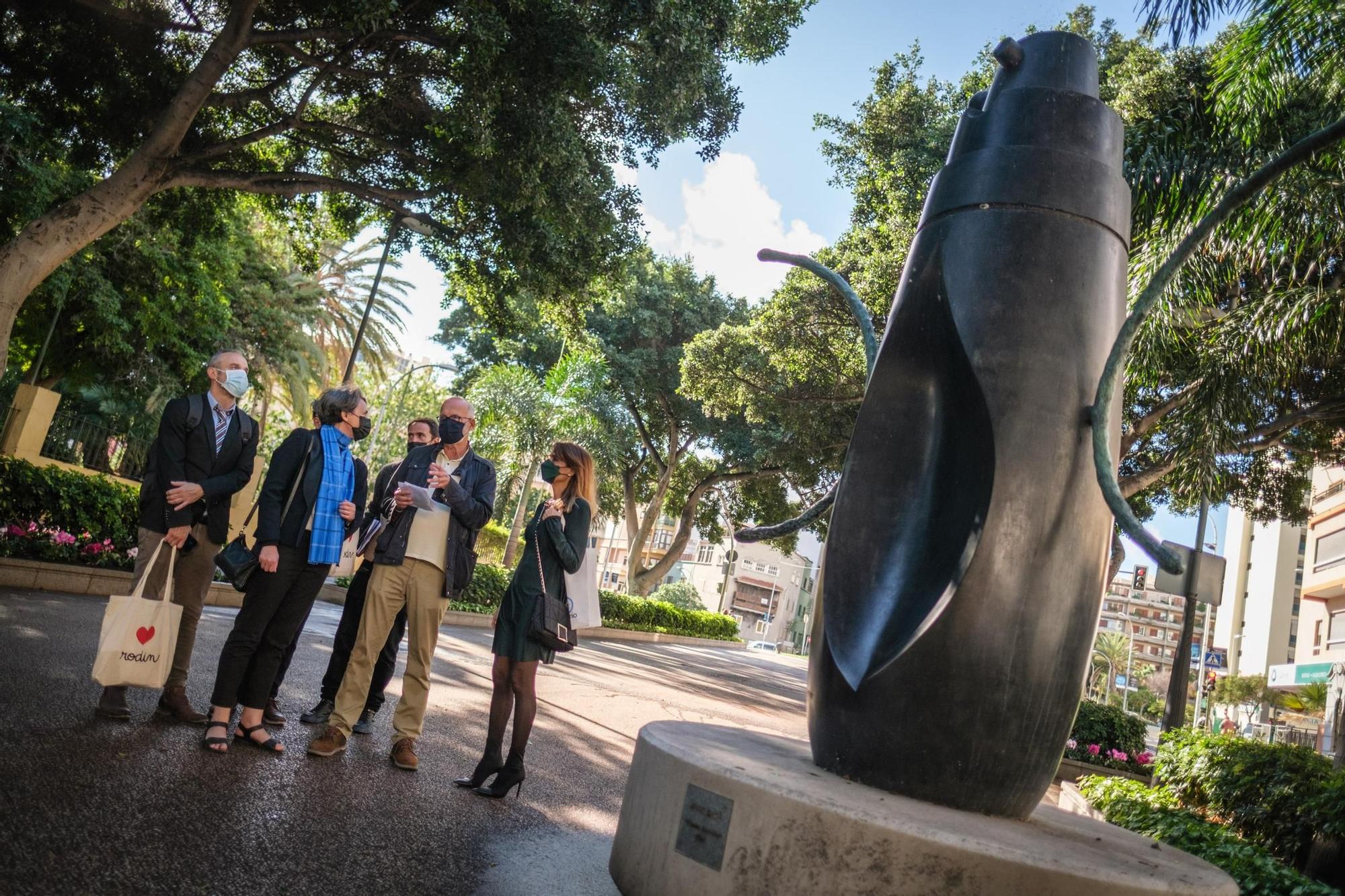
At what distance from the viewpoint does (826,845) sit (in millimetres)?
2625

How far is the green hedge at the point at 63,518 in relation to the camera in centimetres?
973

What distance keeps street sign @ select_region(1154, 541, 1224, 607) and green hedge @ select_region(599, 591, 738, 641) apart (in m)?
10.9

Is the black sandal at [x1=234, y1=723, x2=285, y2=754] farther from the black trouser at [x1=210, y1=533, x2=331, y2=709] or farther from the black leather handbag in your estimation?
the black leather handbag

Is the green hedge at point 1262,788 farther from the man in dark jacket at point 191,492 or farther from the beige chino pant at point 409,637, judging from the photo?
the man in dark jacket at point 191,492

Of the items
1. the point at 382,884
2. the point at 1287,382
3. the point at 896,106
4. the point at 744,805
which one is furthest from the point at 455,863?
the point at 896,106

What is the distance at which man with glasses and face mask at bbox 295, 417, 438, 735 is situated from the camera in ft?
17.7

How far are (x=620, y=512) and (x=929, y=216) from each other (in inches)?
1169

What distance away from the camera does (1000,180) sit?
3582 mm

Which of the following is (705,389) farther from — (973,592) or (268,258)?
(973,592)

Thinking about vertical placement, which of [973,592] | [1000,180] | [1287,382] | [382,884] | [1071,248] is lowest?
[382,884]

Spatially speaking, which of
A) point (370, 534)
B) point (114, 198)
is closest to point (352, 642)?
point (370, 534)

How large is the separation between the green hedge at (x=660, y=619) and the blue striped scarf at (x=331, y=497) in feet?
46.9

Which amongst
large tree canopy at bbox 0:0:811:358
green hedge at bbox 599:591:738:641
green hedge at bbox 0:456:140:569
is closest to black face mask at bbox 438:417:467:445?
large tree canopy at bbox 0:0:811:358

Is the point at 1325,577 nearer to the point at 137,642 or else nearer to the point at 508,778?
Result: the point at 508,778
